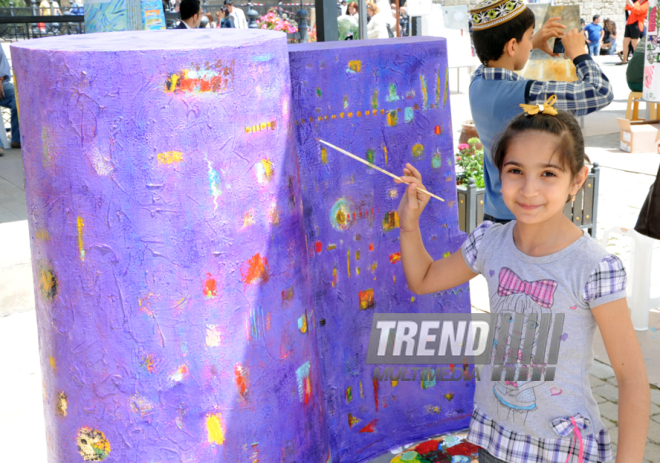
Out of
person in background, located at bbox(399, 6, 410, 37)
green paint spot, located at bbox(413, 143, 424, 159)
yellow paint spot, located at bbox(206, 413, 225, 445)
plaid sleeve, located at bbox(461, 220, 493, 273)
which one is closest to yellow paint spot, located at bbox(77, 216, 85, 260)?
yellow paint spot, located at bbox(206, 413, 225, 445)

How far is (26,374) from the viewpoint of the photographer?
3.79 m

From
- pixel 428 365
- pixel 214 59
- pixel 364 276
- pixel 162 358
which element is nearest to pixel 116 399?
pixel 162 358

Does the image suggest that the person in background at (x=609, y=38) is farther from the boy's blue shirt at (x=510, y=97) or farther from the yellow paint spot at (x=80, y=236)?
the yellow paint spot at (x=80, y=236)

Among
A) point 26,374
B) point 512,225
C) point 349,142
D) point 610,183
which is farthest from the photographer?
point 610,183

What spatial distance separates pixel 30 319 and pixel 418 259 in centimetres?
337

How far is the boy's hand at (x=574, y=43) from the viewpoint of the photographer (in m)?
2.57

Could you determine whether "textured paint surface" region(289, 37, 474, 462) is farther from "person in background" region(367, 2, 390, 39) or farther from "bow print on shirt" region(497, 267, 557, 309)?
"person in background" region(367, 2, 390, 39)

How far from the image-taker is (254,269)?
5.84ft

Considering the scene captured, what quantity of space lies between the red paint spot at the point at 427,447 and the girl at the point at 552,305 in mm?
923

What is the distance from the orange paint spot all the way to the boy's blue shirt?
0.65 metres

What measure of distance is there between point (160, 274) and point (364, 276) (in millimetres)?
1006

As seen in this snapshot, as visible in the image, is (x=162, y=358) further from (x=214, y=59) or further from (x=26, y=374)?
(x=26, y=374)

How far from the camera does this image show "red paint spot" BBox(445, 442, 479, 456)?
2.66 meters

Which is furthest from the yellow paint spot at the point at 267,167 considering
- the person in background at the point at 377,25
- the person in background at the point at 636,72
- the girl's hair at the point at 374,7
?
the girl's hair at the point at 374,7
